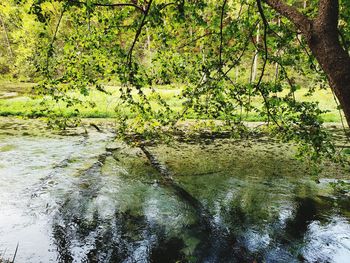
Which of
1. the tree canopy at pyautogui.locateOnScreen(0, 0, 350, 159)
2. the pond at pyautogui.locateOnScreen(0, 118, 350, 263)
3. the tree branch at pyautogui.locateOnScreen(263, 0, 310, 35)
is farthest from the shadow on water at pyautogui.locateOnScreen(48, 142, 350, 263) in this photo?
the tree branch at pyautogui.locateOnScreen(263, 0, 310, 35)

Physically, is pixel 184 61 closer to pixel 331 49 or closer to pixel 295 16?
pixel 295 16

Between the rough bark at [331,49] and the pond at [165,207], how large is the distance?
4.95m

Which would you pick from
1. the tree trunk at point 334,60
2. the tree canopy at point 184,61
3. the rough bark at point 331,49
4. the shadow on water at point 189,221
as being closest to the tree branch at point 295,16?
the rough bark at point 331,49

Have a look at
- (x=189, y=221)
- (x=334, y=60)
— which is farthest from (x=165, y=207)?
(x=334, y=60)

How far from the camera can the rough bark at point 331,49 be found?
116 inches

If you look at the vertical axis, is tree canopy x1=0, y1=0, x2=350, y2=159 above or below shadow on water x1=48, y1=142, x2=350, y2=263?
above

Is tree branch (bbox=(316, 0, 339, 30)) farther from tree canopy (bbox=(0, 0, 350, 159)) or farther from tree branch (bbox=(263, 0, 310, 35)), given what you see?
tree canopy (bbox=(0, 0, 350, 159))

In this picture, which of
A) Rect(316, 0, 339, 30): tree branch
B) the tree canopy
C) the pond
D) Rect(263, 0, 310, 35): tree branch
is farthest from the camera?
the pond

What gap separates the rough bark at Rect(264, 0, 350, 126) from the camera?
2.95m

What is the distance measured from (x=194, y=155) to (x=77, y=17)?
9935mm

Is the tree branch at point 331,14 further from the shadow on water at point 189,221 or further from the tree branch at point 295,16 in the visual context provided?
the shadow on water at point 189,221

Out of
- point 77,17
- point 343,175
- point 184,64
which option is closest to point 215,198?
point 184,64

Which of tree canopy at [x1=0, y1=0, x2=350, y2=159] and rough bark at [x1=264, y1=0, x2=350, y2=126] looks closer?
rough bark at [x1=264, y1=0, x2=350, y2=126]

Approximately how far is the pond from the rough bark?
4.95 m
